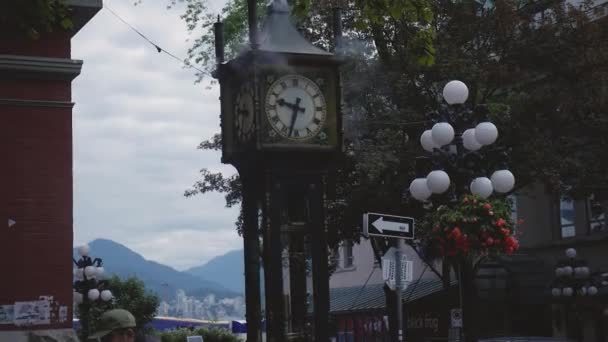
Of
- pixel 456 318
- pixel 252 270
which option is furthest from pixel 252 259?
pixel 456 318

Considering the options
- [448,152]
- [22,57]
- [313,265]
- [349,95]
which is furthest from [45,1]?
[349,95]

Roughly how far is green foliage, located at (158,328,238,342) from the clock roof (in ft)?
52.5

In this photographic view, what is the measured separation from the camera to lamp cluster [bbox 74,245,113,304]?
2826 centimetres

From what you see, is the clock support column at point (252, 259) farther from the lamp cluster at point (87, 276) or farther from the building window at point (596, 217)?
the building window at point (596, 217)

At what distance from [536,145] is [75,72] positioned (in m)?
12.9

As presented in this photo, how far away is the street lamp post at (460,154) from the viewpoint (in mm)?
14406

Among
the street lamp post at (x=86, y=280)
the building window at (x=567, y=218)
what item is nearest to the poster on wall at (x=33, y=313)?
the street lamp post at (x=86, y=280)

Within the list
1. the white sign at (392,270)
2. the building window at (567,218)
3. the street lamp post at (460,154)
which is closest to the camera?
the white sign at (392,270)

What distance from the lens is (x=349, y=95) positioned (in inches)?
1032

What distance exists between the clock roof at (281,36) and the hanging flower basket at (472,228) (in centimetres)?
386

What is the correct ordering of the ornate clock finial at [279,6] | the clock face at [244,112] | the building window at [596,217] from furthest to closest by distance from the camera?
the building window at [596,217], the ornate clock finial at [279,6], the clock face at [244,112]

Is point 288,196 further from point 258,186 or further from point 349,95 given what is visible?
point 349,95

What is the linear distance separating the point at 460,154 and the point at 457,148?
127 millimetres

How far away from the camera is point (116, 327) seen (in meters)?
6.00
